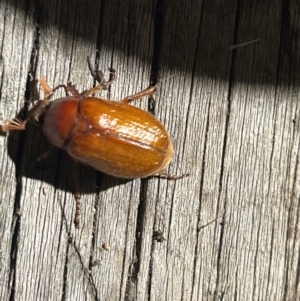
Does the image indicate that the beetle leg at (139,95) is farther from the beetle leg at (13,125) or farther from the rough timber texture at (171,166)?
the beetle leg at (13,125)

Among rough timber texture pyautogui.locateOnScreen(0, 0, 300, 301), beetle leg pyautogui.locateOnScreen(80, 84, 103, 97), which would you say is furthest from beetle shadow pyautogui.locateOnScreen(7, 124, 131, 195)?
beetle leg pyautogui.locateOnScreen(80, 84, 103, 97)

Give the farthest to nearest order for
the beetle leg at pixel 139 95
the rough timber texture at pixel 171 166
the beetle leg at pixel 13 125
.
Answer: the beetle leg at pixel 139 95 → the rough timber texture at pixel 171 166 → the beetle leg at pixel 13 125

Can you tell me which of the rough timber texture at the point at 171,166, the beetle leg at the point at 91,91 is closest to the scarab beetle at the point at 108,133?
the beetle leg at the point at 91,91

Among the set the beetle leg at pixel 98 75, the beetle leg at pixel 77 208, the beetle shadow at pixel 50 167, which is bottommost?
the beetle leg at pixel 77 208

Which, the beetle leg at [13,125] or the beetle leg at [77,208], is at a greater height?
the beetle leg at [13,125]

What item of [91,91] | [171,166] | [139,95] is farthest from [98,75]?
[171,166]

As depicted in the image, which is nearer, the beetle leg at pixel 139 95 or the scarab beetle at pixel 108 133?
the scarab beetle at pixel 108 133
